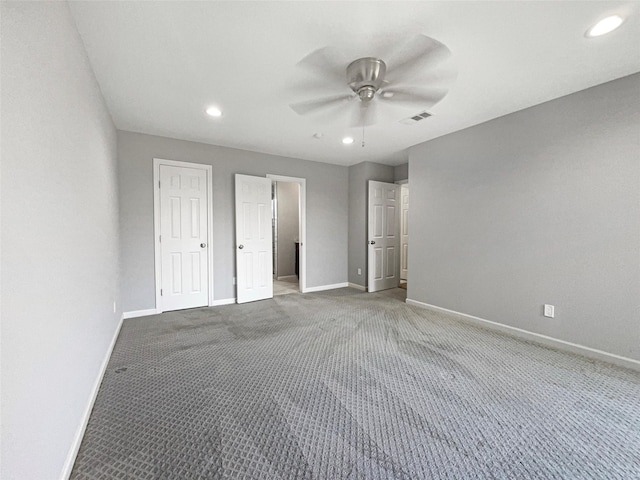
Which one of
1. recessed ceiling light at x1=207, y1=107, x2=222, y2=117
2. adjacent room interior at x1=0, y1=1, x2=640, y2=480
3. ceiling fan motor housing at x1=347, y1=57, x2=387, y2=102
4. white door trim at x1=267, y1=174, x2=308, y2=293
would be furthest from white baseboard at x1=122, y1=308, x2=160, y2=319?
ceiling fan motor housing at x1=347, y1=57, x2=387, y2=102

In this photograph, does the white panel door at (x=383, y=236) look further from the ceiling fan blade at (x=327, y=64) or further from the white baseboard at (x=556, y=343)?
the ceiling fan blade at (x=327, y=64)

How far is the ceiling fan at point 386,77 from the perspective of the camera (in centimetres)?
161

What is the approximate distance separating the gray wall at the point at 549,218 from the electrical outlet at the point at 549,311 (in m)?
0.04

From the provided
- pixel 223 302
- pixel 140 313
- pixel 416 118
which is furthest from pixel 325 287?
pixel 416 118

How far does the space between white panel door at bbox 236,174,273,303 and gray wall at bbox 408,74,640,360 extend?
270 centimetres

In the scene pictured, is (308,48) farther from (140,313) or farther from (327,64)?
(140,313)

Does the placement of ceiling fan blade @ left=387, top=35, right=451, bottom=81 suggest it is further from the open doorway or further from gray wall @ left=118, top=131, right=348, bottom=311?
the open doorway

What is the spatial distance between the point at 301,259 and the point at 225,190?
73.8 inches

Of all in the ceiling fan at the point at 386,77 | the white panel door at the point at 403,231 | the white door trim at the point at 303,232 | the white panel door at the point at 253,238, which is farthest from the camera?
the white panel door at the point at 403,231

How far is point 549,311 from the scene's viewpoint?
9.30 ft

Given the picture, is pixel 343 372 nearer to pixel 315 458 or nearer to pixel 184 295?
pixel 315 458

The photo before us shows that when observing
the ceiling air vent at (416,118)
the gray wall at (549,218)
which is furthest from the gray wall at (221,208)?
the ceiling air vent at (416,118)

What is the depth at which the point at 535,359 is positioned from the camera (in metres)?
2.53

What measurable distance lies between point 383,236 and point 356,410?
12.9 feet
